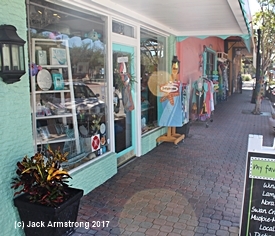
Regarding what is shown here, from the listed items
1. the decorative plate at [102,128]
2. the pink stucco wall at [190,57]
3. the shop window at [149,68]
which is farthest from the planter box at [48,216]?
the pink stucco wall at [190,57]

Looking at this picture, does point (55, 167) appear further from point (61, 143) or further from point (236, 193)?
point (236, 193)

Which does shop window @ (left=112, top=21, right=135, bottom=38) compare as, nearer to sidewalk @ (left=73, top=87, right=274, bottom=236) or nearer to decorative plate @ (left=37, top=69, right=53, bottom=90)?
decorative plate @ (left=37, top=69, right=53, bottom=90)

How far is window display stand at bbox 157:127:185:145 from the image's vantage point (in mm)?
6707

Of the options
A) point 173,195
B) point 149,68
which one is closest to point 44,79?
point 173,195

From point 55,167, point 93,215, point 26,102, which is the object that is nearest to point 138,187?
point 93,215

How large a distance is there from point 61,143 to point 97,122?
2.52 ft

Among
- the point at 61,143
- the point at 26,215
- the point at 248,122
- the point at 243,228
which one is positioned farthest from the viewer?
the point at 248,122

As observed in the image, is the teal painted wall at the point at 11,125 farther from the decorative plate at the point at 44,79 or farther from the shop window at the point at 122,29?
the shop window at the point at 122,29

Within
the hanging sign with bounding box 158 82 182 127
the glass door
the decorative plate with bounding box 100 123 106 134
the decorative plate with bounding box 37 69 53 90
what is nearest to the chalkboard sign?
the decorative plate with bounding box 37 69 53 90

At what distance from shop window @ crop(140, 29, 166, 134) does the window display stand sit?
311 mm

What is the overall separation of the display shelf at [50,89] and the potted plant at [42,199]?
0.75 metres

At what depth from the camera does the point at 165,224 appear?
3395mm

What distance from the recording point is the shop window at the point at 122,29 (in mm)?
4975

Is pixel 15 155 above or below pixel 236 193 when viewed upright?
above
